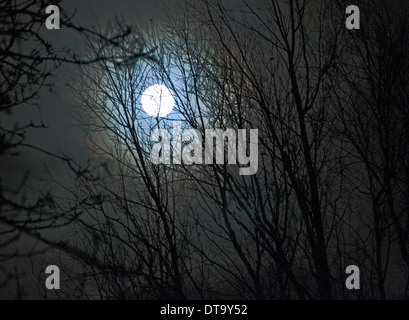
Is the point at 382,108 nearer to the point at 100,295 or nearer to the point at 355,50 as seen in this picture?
the point at 355,50

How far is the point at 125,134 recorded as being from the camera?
4238 millimetres

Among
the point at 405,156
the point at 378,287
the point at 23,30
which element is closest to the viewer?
the point at 23,30

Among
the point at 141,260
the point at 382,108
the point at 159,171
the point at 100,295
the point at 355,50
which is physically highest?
the point at 355,50

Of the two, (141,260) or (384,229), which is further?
(384,229)

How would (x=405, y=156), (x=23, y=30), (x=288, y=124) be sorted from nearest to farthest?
(x=23, y=30)
(x=288, y=124)
(x=405, y=156)

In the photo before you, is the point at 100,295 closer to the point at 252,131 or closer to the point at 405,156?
the point at 252,131

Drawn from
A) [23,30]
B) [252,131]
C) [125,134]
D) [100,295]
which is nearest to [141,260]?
[100,295]

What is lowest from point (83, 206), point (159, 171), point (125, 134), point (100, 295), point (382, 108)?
point (100, 295)

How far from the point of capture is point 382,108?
465cm

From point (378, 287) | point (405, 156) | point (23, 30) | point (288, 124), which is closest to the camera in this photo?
point (23, 30)

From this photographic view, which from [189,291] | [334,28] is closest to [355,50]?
[334,28]

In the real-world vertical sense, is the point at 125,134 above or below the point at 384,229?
above

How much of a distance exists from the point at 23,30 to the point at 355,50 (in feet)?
8.89

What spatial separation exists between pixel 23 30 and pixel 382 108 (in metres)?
3.06
